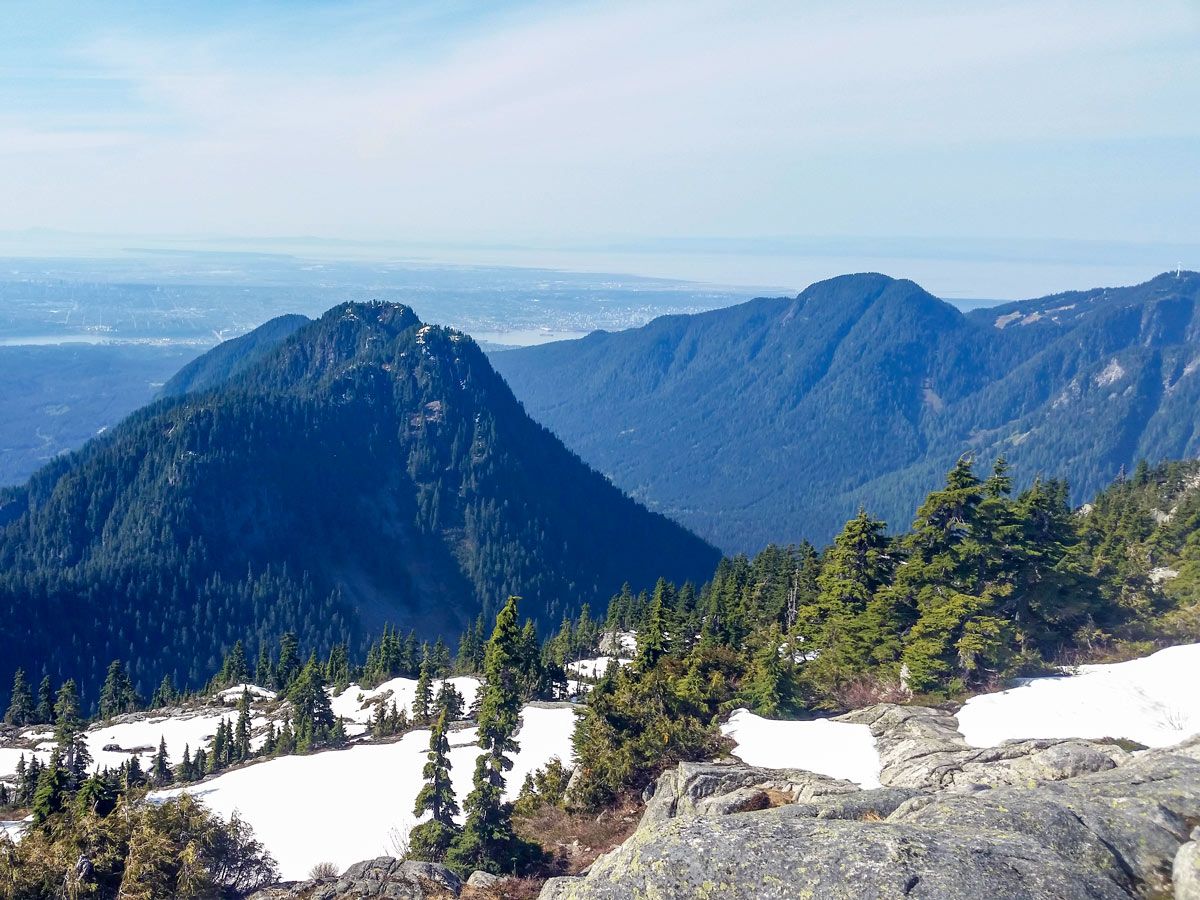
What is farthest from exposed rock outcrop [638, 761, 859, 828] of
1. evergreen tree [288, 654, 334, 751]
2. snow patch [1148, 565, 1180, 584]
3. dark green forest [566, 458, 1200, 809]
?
snow patch [1148, 565, 1180, 584]

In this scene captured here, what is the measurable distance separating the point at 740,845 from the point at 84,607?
186275 mm

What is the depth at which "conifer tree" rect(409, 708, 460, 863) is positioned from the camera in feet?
108

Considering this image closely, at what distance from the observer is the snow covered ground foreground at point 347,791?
3875 cm

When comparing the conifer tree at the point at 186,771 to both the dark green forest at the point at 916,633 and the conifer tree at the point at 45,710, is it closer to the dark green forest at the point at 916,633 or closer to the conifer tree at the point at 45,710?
the dark green forest at the point at 916,633

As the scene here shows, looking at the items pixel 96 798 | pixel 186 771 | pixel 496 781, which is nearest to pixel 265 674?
pixel 186 771

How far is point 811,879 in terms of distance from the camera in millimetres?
14812

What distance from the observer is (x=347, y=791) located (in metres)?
45.6

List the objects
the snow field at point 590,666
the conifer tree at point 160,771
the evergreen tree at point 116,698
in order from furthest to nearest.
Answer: the evergreen tree at point 116,698 → the snow field at point 590,666 → the conifer tree at point 160,771

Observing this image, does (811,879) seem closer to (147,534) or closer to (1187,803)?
(1187,803)

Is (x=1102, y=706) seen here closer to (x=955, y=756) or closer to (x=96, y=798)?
(x=955, y=756)

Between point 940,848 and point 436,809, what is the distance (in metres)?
24.0

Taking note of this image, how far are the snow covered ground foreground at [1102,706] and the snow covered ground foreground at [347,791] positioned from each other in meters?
23.0

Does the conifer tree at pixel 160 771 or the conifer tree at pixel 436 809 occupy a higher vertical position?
the conifer tree at pixel 436 809

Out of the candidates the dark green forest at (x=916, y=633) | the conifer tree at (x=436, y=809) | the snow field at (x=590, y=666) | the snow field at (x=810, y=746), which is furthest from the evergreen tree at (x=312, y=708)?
the snow field at (x=810, y=746)
